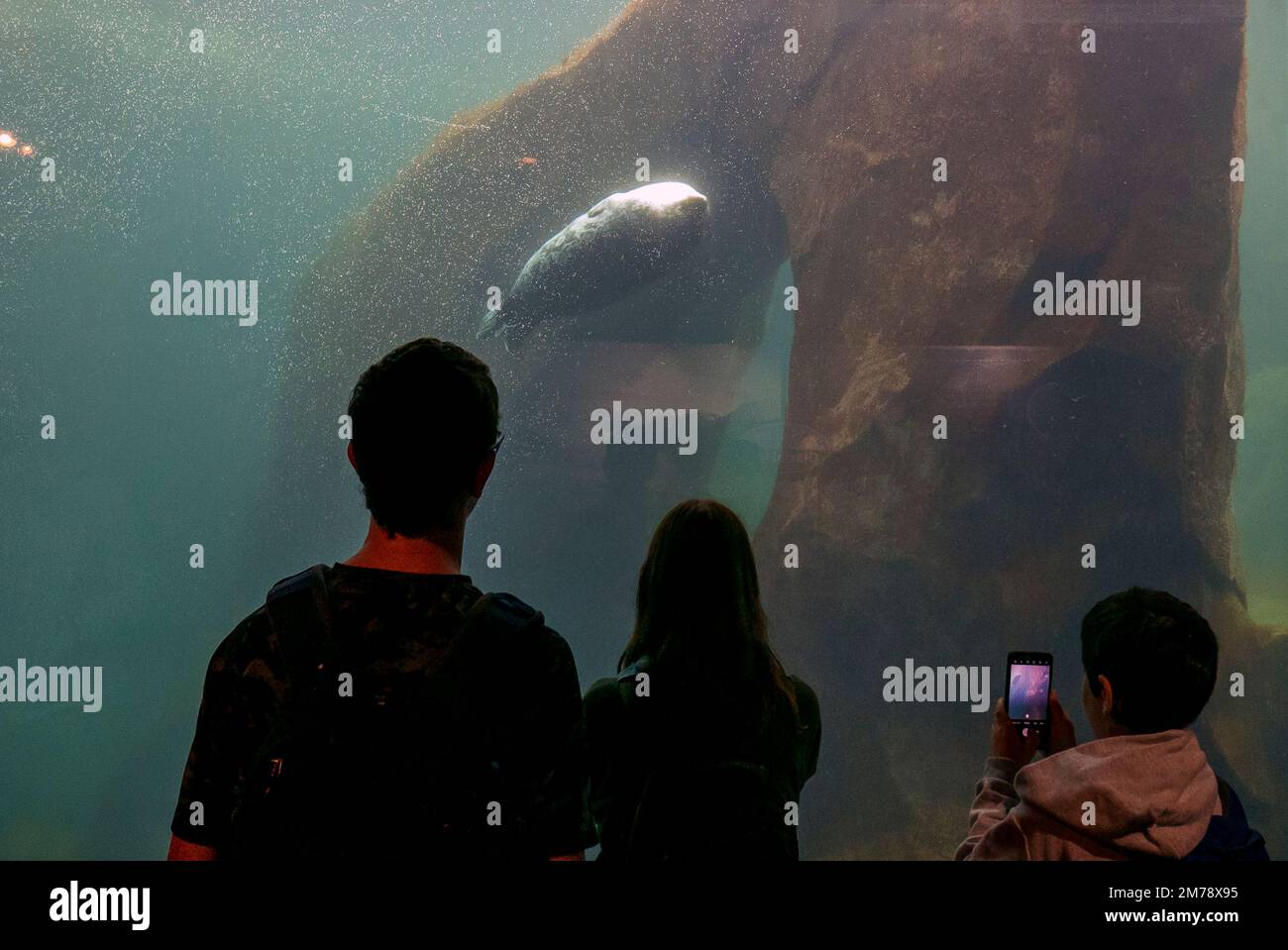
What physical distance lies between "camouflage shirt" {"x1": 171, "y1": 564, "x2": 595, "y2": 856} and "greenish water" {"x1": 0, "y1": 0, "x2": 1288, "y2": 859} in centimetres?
565

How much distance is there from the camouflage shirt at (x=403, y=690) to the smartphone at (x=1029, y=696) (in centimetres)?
144

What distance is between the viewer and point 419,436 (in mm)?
1379

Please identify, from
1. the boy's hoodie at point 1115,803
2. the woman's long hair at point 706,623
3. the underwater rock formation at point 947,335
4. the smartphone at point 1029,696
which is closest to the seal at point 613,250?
the underwater rock formation at point 947,335

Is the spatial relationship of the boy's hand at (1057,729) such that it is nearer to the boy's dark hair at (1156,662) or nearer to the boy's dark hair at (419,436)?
the boy's dark hair at (1156,662)

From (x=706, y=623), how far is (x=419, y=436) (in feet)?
3.17

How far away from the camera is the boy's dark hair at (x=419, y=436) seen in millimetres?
1373

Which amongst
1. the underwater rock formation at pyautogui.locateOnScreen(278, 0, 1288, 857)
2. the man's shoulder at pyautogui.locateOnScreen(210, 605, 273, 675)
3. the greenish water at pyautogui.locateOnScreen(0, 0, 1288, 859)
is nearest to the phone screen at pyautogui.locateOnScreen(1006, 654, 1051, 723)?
the man's shoulder at pyautogui.locateOnScreen(210, 605, 273, 675)

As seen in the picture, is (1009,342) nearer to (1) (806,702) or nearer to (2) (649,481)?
(2) (649,481)

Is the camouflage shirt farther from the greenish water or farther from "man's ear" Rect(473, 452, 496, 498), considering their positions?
the greenish water

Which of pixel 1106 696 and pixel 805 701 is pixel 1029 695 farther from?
pixel 805 701

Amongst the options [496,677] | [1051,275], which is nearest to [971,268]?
[1051,275]

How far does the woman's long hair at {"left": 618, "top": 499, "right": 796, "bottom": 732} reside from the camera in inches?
79.2

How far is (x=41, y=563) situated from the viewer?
1005 centimetres

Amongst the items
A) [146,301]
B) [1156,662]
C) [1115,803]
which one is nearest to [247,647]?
[1115,803]
